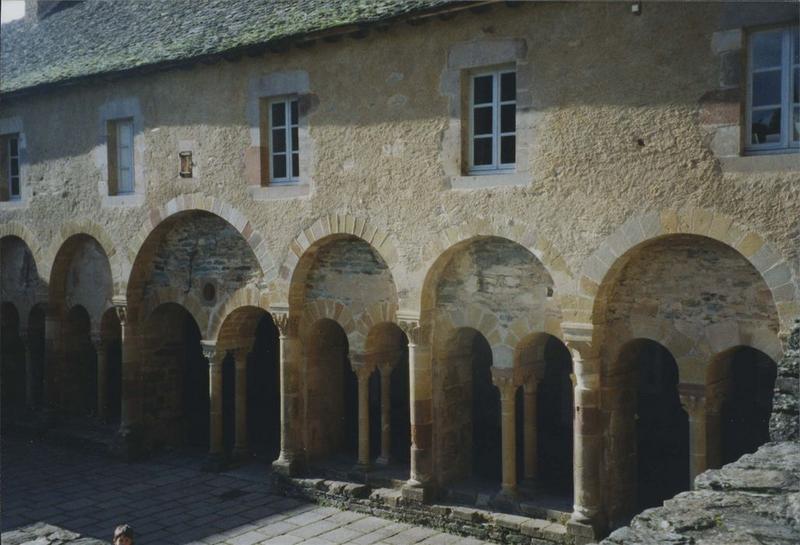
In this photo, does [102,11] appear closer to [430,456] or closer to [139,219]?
[139,219]

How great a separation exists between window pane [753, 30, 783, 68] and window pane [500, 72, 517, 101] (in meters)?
2.86

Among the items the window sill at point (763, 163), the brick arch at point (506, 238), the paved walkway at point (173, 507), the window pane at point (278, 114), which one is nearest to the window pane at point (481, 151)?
the brick arch at point (506, 238)

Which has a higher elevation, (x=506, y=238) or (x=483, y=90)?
(x=483, y=90)

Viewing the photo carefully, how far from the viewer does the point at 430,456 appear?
11953 mm

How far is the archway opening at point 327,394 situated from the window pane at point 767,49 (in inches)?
271

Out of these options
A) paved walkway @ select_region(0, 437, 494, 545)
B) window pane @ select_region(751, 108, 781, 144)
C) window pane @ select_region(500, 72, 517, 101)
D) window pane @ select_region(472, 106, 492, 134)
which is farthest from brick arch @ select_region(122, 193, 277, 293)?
window pane @ select_region(751, 108, 781, 144)

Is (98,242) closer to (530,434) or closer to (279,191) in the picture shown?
(279,191)

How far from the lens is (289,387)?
→ 13367mm

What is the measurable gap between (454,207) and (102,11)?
1031 cm

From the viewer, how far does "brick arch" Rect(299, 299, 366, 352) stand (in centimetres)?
1288

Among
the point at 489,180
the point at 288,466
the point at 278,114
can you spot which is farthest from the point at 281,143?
the point at 288,466

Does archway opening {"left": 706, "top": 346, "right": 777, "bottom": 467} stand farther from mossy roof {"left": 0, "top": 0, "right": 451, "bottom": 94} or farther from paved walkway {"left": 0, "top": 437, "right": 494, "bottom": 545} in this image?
mossy roof {"left": 0, "top": 0, "right": 451, "bottom": 94}

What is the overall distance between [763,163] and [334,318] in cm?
631

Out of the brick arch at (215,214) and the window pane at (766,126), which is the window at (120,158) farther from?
the window pane at (766,126)
